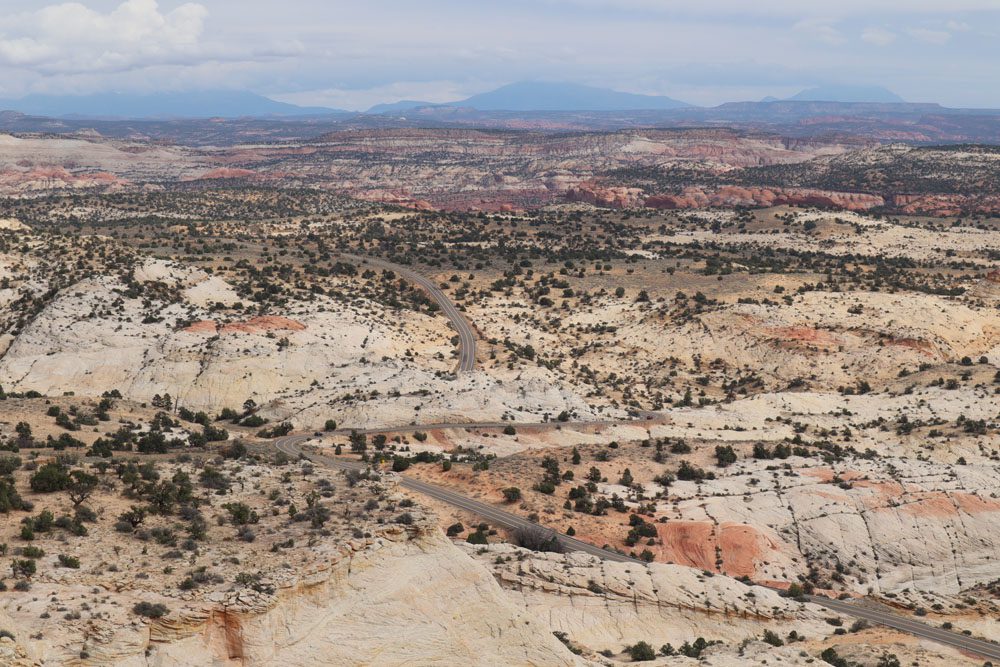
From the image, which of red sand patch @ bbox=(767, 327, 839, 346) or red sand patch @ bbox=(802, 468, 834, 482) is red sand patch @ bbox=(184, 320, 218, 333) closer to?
red sand patch @ bbox=(802, 468, 834, 482)

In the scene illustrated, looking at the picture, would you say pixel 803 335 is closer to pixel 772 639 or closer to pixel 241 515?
pixel 772 639

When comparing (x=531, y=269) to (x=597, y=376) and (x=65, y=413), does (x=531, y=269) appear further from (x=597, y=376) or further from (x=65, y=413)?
(x=65, y=413)

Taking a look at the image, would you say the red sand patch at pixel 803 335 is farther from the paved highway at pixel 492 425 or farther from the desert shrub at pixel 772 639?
the desert shrub at pixel 772 639

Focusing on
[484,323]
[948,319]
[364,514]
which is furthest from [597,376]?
[364,514]

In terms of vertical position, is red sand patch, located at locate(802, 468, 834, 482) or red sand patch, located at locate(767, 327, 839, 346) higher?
red sand patch, located at locate(767, 327, 839, 346)

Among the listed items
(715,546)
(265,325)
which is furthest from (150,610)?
(265,325)

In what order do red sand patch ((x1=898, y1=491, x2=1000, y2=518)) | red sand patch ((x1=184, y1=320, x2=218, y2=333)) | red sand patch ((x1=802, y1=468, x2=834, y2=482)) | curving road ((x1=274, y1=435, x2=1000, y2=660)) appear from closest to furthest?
1. curving road ((x1=274, y1=435, x2=1000, y2=660))
2. red sand patch ((x1=898, y1=491, x2=1000, y2=518))
3. red sand patch ((x1=802, y1=468, x2=834, y2=482))
4. red sand patch ((x1=184, y1=320, x2=218, y2=333))

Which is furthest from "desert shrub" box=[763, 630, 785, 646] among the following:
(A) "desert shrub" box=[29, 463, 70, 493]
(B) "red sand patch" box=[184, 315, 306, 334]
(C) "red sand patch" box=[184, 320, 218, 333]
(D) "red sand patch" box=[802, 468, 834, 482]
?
(C) "red sand patch" box=[184, 320, 218, 333]
